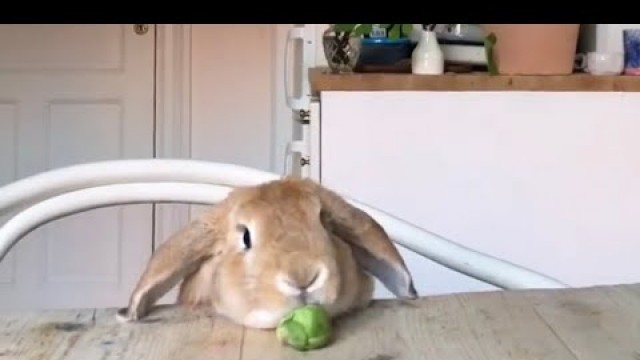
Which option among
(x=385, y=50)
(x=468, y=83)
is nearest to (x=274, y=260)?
(x=468, y=83)

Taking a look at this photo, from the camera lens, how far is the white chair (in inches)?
45.8

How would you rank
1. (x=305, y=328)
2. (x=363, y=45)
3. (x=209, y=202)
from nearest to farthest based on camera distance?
(x=305, y=328)
(x=209, y=202)
(x=363, y=45)

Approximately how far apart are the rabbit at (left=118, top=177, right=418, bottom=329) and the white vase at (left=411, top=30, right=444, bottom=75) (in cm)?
129

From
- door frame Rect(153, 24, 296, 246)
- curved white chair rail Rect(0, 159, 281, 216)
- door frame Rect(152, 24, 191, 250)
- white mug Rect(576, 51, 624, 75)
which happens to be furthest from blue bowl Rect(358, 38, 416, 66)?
curved white chair rail Rect(0, 159, 281, 216)

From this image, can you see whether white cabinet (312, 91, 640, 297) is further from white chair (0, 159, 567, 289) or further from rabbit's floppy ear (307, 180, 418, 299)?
rabbit's floppy ear (307, 180, 418, 299)

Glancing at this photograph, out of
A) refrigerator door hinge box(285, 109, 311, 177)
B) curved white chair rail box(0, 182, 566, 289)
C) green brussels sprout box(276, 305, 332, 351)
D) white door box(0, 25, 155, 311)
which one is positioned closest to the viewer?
green brussels sprout box(276, 305, 332, 351)

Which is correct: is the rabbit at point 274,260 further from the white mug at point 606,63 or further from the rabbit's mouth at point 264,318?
the white mug at point 606,63

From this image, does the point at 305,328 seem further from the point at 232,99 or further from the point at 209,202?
the point at 232,99

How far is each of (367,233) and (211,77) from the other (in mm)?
2493

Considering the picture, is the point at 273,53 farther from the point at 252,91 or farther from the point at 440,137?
the point at 440,137

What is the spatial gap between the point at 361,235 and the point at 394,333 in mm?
102

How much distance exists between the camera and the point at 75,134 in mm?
3326

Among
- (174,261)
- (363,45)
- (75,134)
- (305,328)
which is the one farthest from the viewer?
(75,134)
